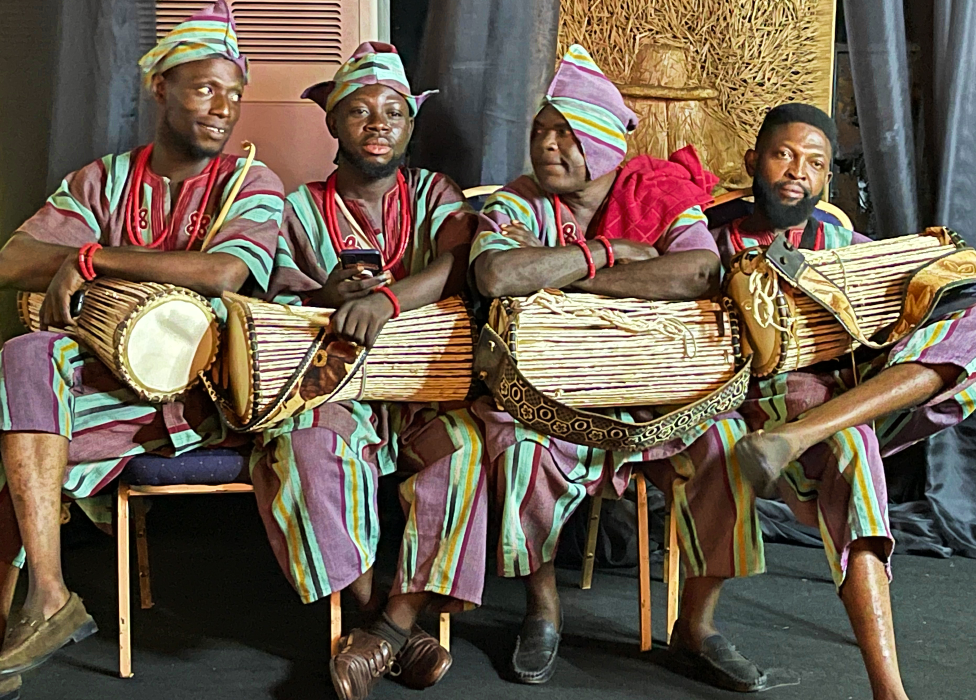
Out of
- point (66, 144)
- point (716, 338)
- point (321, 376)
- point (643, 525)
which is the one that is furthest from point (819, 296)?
point (66, 144)

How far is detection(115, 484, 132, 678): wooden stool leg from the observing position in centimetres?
268

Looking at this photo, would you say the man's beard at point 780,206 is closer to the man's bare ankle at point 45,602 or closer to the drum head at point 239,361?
the drum head at point 239,361

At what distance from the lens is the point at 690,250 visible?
280 cm

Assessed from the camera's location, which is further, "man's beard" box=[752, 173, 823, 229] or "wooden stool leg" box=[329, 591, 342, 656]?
"man's beard" box=[752, 173, 823, 229]

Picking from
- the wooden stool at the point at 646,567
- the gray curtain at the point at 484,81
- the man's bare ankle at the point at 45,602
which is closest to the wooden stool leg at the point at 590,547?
the wooden stool at the point at 646,567

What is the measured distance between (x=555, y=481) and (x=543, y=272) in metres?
0.50

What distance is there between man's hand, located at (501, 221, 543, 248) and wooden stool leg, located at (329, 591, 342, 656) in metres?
0.94

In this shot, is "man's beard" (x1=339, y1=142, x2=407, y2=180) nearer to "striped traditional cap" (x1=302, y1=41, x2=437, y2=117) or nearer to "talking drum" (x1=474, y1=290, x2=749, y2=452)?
"striped traditional cap" (x1=302, y1=41, x2=437, y2=117)

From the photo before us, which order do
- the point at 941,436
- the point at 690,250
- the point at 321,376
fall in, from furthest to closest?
1. the point at 941,436
2. the point at 690,250
3. the point at 321,376

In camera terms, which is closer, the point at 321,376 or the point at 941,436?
the point at 321,376

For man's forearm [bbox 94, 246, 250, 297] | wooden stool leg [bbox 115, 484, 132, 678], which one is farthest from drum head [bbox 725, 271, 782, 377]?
wooden stool leg [bbox 115, 484, 132, 678]

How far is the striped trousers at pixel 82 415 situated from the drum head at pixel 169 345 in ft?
0.28

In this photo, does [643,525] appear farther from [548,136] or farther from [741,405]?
[548,136]

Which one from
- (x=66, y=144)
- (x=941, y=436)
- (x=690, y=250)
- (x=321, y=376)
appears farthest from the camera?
(x=941, y=436)
